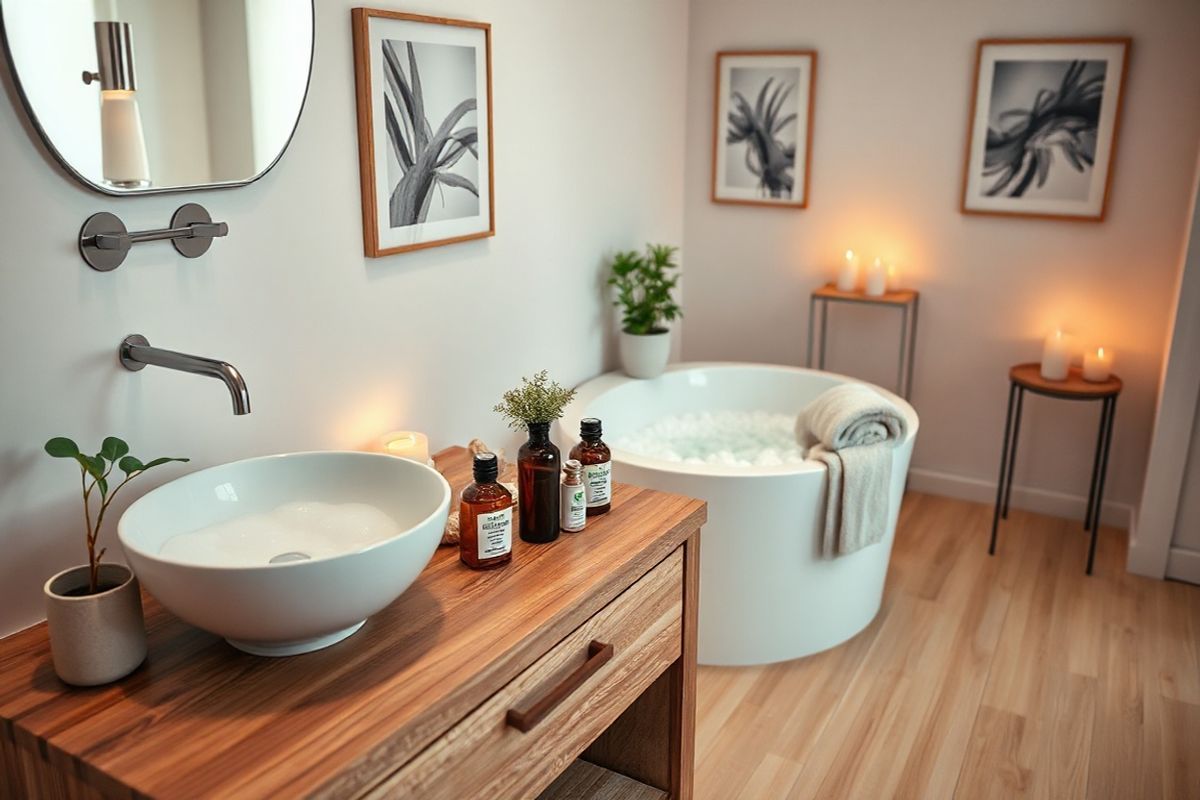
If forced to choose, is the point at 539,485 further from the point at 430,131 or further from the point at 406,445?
the point at 430,131

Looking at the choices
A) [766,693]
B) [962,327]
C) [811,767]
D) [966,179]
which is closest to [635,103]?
[966,179]

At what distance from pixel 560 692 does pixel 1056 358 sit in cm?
242

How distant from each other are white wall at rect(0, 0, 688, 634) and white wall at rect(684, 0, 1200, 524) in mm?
501

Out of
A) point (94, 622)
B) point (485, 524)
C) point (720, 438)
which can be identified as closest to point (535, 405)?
point (485, 524)

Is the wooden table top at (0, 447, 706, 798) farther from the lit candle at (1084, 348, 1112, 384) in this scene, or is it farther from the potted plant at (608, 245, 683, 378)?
the lit candle at (1084, 348, 1112, 384)

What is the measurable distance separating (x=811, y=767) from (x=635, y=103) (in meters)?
2.10

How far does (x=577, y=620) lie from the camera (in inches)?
61.2

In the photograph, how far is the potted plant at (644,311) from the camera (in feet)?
10.7

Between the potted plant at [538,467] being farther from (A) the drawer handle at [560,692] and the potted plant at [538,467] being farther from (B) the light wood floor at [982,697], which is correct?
(B) the light wood floor at [982,697]

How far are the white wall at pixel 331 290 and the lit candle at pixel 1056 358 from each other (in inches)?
54.2

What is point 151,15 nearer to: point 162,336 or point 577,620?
point 162,336

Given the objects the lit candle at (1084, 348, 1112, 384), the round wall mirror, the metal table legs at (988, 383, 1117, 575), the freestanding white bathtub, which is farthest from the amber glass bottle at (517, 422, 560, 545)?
the lit candle at (1084, 348, 1112, 384)

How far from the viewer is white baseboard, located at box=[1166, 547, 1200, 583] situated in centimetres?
319

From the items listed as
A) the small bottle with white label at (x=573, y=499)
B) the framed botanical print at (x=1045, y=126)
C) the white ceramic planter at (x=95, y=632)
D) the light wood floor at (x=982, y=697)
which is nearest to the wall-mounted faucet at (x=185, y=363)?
the white ceramic planter at (x=95, y=632)
